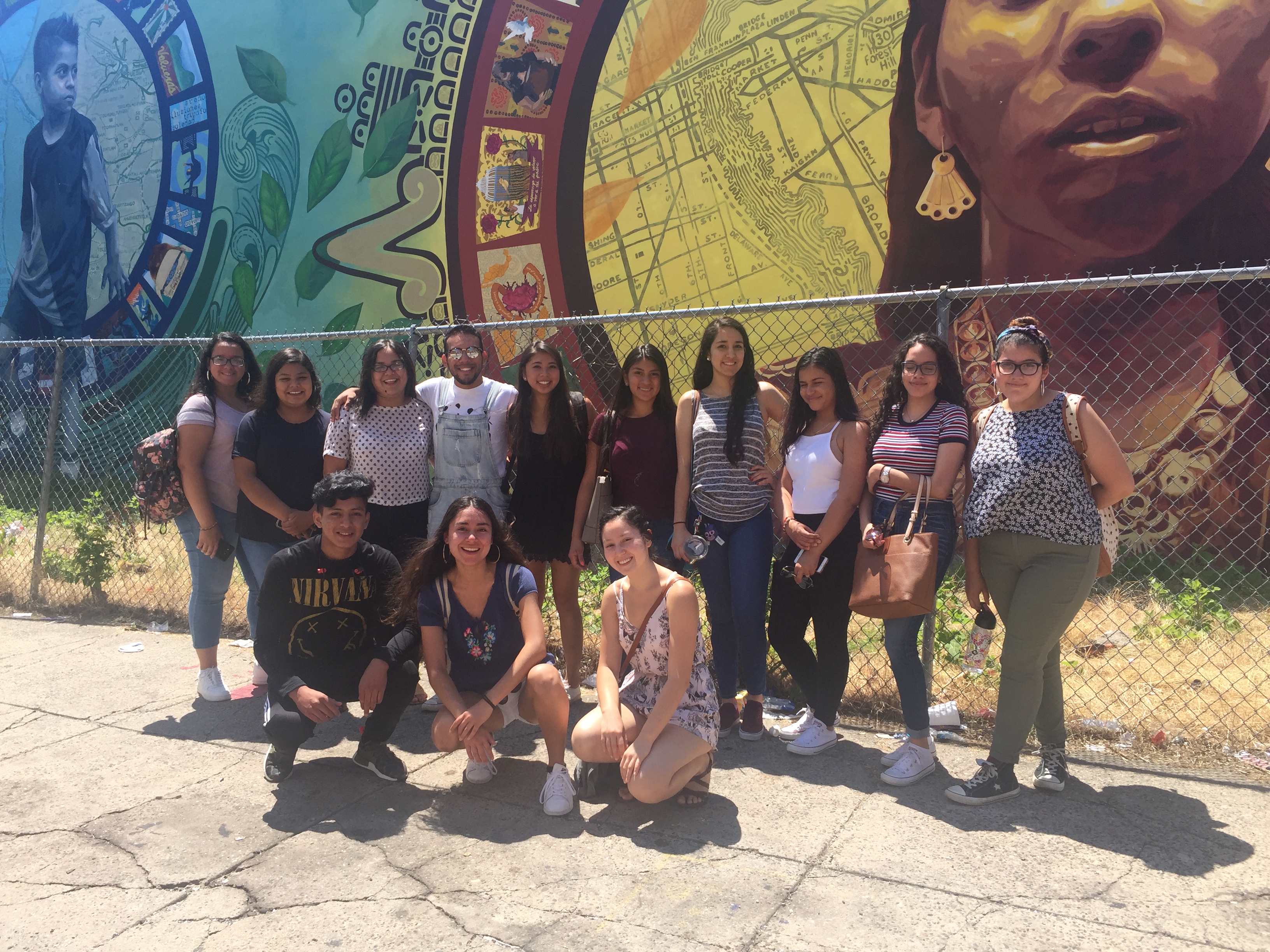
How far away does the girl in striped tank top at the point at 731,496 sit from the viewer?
407cm

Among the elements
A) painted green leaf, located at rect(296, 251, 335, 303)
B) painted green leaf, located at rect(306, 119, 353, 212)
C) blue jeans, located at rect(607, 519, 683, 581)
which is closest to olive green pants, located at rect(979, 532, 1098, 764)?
blue jeans, located at rect(607, 519, 683, 581)

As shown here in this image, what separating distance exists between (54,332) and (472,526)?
12.9 m

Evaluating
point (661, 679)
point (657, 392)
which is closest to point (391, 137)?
point (657, 392)

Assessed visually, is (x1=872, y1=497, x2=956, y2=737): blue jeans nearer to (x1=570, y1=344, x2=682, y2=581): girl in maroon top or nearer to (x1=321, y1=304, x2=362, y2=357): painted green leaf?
(x1=570, y1=344, x2=682, y2=581): girl in maroon top

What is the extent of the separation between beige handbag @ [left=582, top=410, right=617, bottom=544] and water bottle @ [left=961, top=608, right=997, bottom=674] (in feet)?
5.44

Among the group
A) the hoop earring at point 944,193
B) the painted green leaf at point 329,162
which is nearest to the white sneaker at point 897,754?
the hoop earring at point 944,193

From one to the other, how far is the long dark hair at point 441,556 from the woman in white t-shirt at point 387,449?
1.60ft

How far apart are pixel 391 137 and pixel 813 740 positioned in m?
8.65

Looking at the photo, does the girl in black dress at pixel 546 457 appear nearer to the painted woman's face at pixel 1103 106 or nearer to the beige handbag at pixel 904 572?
the beige handbag at pixel 904 572

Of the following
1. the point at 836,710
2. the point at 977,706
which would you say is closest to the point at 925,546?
the point at 836,710

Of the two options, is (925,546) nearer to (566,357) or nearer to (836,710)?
(836,710)

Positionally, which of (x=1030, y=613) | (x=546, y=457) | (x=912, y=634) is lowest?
(x=912, y=634)

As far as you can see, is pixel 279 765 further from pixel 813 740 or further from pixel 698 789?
pixel 813 740

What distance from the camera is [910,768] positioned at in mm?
3666
